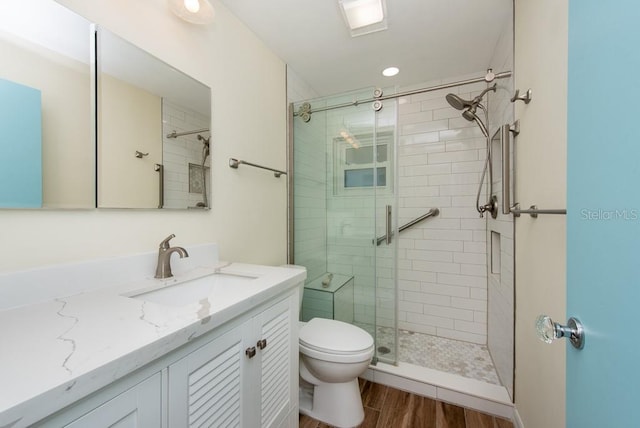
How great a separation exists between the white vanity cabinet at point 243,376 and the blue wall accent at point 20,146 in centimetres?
70

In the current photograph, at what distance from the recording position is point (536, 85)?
1.18m

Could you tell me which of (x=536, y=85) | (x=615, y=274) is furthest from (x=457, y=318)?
(x=615, y=274)

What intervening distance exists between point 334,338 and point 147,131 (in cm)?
139

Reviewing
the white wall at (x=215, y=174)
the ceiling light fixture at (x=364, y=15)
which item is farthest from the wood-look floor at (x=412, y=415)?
the ceiling light fixture at (x=364, y=15)

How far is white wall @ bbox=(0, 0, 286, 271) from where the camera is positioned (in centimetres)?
86

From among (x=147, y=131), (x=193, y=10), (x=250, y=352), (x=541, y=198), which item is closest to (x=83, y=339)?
(x=250, y=352)

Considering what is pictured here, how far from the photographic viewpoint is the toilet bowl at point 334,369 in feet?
4.53

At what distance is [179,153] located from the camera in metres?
1.28

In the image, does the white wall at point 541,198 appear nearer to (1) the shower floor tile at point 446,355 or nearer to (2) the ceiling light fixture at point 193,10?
(1) the shower floor tile at point 446,355

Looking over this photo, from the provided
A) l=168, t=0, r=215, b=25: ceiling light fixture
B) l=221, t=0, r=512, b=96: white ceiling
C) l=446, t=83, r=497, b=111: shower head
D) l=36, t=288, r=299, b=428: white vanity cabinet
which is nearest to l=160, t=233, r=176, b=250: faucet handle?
l=36, t=288, r=299, b=428: white vanity cabinet

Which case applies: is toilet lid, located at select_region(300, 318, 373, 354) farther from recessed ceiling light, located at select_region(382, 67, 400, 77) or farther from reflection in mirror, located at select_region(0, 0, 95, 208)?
recessed ceiling light, located at select_region(382, 67, 400, 77)

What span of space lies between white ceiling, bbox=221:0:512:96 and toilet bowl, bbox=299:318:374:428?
191 cm

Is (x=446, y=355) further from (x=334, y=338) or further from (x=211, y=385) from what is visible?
(x=211, y=385)

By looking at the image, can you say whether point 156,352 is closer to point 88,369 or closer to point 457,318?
point 88,369
